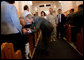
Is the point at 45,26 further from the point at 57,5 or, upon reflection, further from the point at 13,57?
the point at 57,5

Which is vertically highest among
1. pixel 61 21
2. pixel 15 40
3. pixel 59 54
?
pixel 61 21

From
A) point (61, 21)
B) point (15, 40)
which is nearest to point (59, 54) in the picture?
point (15, 40)

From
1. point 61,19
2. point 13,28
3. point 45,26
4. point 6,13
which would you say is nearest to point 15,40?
point 13,28

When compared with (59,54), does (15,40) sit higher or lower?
higher

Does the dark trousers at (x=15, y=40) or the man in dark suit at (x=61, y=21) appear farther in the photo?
the man in dark suit at (x=61, y=21)

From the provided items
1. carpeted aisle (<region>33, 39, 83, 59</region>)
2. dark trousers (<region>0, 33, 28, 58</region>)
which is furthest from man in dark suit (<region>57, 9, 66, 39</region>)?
dark trousers (<region>0, 33, 28, 58</region>)

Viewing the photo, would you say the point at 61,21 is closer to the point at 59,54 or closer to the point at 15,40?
the point at 59,54

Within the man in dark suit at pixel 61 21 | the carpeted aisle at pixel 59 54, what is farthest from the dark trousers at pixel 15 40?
the man in dark suit at pixel 61 21

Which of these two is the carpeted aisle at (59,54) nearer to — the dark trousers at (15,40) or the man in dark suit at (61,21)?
the dark trousers at (15,40)

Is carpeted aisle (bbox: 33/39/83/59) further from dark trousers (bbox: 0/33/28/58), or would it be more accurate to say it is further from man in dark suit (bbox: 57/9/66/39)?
man in dark suit (bbox: 57/9/66/39)

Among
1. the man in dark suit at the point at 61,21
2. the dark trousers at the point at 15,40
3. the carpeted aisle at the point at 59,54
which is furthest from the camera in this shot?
the man in dark suit at the point at 61,21

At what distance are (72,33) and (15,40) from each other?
404 centimetres

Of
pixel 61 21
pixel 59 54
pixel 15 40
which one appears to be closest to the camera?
pixel 15 40

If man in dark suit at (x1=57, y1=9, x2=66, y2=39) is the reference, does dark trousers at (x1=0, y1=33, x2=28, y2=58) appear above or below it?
below
